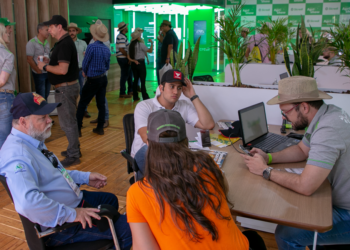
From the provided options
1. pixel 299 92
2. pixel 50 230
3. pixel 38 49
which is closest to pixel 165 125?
pixel 50 230

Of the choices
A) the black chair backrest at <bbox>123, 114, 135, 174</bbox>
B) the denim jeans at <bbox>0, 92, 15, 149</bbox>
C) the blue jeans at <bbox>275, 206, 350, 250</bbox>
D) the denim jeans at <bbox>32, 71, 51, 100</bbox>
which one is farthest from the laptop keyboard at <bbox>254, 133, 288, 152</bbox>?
the denim jeans at <bbox>32, 71, 51, 100</bbox>

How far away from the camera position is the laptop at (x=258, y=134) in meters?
2.37

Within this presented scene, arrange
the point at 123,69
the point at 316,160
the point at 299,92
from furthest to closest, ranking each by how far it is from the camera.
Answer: the point at 123,69
the point at 299,92
the point at 316,160

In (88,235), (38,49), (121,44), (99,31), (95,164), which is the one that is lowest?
(95,164)

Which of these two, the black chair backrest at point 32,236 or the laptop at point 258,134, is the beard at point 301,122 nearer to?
the laptop at point 258,134

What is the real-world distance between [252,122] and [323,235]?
106 centimetres

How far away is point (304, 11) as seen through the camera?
31.9 ft

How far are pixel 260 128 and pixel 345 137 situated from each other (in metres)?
1.00

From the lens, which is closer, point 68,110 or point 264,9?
point 68,110

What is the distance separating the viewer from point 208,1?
10.1m

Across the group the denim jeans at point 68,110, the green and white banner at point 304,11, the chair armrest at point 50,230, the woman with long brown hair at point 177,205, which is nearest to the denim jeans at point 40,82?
the denim jeans at point 68,110

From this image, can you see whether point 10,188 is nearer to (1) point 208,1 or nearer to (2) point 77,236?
(2) point 77,236

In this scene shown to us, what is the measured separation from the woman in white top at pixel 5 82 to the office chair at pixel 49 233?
2.21 meters

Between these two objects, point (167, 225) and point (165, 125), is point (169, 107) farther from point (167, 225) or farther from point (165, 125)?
point (167, 225)
